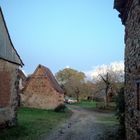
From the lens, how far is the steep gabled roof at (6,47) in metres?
18.5

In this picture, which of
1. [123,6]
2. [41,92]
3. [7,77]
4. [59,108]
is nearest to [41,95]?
[41,92]

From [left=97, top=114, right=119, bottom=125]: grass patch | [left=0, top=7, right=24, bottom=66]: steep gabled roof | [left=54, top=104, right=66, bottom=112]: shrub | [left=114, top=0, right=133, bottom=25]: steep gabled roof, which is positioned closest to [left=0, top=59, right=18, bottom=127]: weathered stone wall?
[left=0, top=7, right=24, bottom=66]: steep gabled roof

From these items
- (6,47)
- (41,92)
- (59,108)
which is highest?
(6,47)

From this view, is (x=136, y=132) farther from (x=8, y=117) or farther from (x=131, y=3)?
(x=8, y=117)

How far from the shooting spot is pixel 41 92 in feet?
146

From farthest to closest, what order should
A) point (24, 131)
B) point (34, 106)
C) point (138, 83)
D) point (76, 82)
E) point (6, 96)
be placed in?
point (76, 82) → point (34, 106) → point (6, 96) → point (24, 131) → point (138, 83)

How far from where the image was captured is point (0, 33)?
18516 mm

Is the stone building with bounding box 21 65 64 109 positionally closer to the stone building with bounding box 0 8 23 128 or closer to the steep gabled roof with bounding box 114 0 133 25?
the stone building with bounding box 0 8 23 128

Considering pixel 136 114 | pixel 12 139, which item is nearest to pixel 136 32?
pixel 136 114

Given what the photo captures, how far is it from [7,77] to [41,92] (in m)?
25.1

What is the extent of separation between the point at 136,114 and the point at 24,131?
30.3 ft

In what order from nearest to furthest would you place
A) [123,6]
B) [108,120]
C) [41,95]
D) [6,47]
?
[123,6] → [6,47] → [108,120] → [41,95]

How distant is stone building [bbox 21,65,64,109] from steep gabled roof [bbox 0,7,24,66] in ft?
77.3

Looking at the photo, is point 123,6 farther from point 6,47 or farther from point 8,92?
point 8,92
